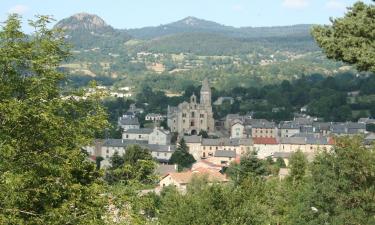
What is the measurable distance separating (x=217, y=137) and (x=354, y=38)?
86.7 meters

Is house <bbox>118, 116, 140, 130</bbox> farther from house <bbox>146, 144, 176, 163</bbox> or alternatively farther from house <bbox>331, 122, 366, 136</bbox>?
house <bbox>331, 122, 366, 136</bbox>

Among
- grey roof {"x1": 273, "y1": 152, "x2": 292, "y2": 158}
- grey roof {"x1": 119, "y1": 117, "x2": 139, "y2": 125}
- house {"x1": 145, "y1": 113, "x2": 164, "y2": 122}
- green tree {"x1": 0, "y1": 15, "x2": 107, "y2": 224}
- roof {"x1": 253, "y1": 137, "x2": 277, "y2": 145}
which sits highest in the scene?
green tree {"x1": 0, "y1": 15, "x2": 107, "y2": 224}

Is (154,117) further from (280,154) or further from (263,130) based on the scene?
(280,154)

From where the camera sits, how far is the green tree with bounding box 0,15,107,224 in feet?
35.3

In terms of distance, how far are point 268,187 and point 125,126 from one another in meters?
74.7

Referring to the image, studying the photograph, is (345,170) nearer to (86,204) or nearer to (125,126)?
(86,204)

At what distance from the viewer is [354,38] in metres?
12.5

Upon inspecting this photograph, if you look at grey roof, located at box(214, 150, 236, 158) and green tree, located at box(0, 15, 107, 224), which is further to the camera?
grey roof, located at box(214, 150, 236, 158)

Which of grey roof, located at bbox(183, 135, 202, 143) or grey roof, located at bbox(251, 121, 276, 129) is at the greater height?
grey roof, located at bbox(183, 135, 202, 143)

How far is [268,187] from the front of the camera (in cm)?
3569

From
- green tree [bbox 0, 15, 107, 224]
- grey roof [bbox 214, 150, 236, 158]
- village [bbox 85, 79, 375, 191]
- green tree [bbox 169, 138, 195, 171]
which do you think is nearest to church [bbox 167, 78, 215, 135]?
village [bbox 85, 79, 375, 191]

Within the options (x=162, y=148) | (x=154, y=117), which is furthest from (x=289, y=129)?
(x=154, y=117)

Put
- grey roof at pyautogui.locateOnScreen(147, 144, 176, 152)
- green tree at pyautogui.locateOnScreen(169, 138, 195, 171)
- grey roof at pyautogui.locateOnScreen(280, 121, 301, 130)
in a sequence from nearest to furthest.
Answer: green tree at pyautogui.locateOnScreen(169, 138, 195, 171) < grey roof at pyautogui.locateOnScreen(147, 144, 176, 152) < grey roof at pyautogui.locateOnScreen(280, 121, 301, 130)

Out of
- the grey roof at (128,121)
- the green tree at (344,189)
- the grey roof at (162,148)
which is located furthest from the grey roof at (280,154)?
the green tree at (344,189)
